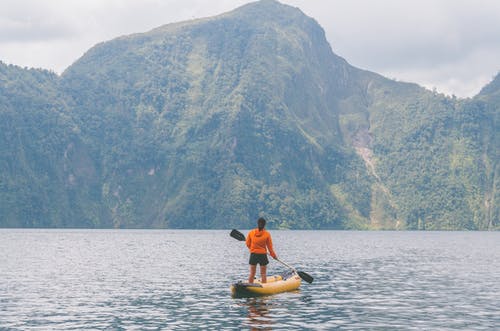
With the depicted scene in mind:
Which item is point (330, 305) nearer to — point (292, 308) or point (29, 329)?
point (292, 308)

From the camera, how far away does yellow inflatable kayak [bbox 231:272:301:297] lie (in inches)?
1901

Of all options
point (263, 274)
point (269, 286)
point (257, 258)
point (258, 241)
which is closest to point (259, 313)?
point (257, 258)

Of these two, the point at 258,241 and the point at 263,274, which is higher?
the point at 258,241

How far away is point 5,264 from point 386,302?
51.1 metres

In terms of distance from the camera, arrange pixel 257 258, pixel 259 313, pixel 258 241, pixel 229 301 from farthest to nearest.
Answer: pixel 257 258
pixel 258 241
pixel 229 301
pixel 259 313

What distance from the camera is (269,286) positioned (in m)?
50.8

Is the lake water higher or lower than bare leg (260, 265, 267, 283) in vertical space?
lower

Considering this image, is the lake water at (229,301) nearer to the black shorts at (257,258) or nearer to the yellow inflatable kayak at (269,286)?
the yellow inflatable kayak at (269,286)

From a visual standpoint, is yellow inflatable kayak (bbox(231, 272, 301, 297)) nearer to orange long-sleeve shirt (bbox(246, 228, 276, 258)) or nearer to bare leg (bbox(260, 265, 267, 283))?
bare leg (bbox(260, 265, 267, 283))

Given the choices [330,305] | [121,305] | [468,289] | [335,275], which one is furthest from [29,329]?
[335,275]

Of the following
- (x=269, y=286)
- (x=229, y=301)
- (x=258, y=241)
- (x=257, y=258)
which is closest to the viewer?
(x=229, y=301)

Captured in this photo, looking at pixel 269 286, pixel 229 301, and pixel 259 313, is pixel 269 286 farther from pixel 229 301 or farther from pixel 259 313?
pixel 259 313

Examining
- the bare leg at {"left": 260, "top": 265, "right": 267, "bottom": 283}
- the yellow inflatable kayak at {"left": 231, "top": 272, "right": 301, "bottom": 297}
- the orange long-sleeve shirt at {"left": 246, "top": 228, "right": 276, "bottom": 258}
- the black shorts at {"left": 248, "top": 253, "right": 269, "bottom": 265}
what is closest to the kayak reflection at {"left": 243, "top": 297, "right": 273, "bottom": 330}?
the yellow inflatable kayak at {"left": 231, "top": 272, "right": 301, "bottom": 297}

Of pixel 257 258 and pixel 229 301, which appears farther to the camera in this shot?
pixel 257 258
